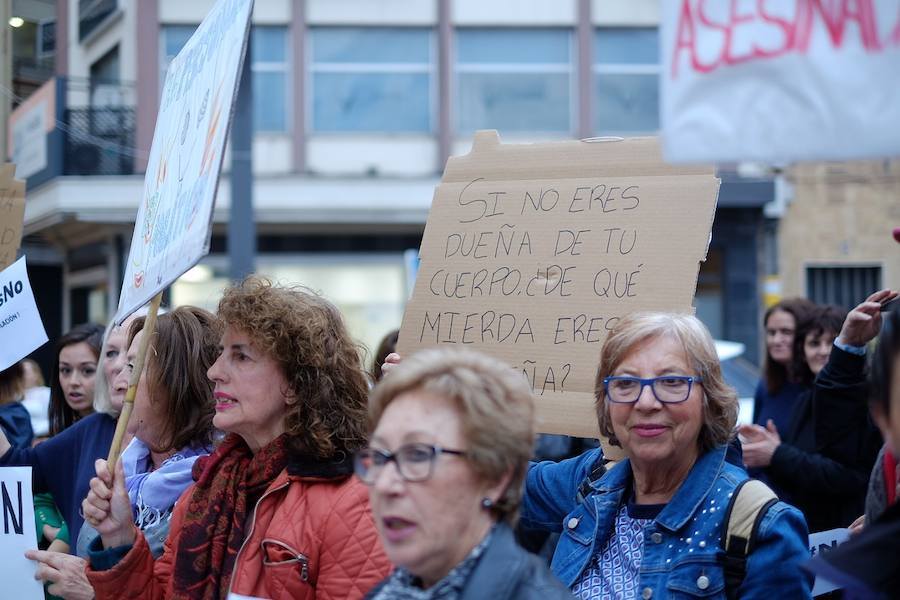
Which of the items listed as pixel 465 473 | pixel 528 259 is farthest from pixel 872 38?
pixel 528 259

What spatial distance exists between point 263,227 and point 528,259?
12.9 metres

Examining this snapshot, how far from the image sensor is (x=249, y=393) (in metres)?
2.59

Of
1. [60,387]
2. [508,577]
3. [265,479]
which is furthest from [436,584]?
[60,387]

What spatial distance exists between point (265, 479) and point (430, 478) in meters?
0.92

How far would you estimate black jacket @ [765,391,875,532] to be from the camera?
11.6 ft

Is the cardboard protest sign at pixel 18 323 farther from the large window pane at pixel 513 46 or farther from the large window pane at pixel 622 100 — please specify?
the large window pane at pixel 622 100

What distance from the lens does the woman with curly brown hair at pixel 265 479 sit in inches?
92.6

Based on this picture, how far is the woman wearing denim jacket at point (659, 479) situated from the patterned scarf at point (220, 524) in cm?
76

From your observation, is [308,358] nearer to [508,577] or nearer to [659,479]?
[659,479]

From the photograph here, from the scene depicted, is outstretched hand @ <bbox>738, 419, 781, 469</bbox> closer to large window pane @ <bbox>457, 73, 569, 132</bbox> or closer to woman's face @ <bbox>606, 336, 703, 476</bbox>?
woman's face @ <bbox>606, 336, 703, 476</bbox>

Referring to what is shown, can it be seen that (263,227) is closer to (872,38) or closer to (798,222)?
(798,222)

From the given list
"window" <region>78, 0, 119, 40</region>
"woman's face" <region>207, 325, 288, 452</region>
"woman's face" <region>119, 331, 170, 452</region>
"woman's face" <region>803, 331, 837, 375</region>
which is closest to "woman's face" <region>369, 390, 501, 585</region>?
"woman's face" <region>207, 325, 288, 452</region>

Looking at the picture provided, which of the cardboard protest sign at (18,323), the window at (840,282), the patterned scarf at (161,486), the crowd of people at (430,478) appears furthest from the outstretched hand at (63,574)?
the window at (840,282)

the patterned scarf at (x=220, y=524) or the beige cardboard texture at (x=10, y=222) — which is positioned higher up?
the beige cardboard texture at (x=10, y=222)
